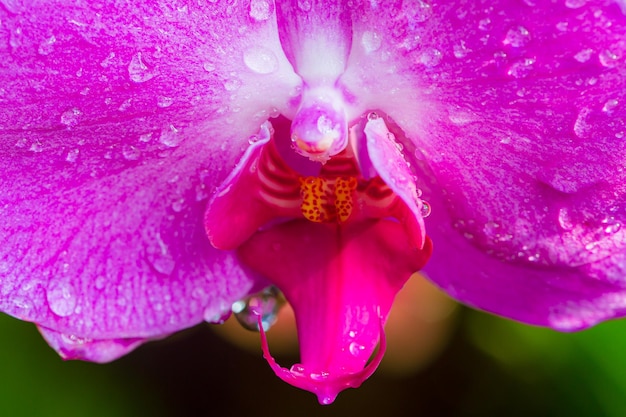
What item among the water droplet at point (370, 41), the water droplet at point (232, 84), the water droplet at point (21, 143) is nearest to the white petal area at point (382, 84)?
the water droplet at point (370, 41)

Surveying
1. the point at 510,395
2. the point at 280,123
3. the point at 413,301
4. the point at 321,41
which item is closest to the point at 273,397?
the point at 413,301

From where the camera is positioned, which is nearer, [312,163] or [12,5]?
[12,5]

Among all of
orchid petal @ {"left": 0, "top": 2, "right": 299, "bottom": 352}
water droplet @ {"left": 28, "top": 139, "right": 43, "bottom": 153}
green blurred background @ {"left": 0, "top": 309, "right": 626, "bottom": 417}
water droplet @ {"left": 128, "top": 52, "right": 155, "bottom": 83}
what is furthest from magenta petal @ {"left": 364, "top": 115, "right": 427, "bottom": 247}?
green blurred background @ {"left": 0, "top": 309, "right": 626, "bottom": 417}

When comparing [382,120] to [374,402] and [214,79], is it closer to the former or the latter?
[214,79]

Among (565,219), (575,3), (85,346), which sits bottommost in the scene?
(85,346)

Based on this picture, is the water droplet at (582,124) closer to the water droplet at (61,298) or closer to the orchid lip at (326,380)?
the orchid lip at (326,380)

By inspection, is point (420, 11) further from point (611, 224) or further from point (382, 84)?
point (611, 224)

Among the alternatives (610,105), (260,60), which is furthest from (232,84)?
(610,105)
